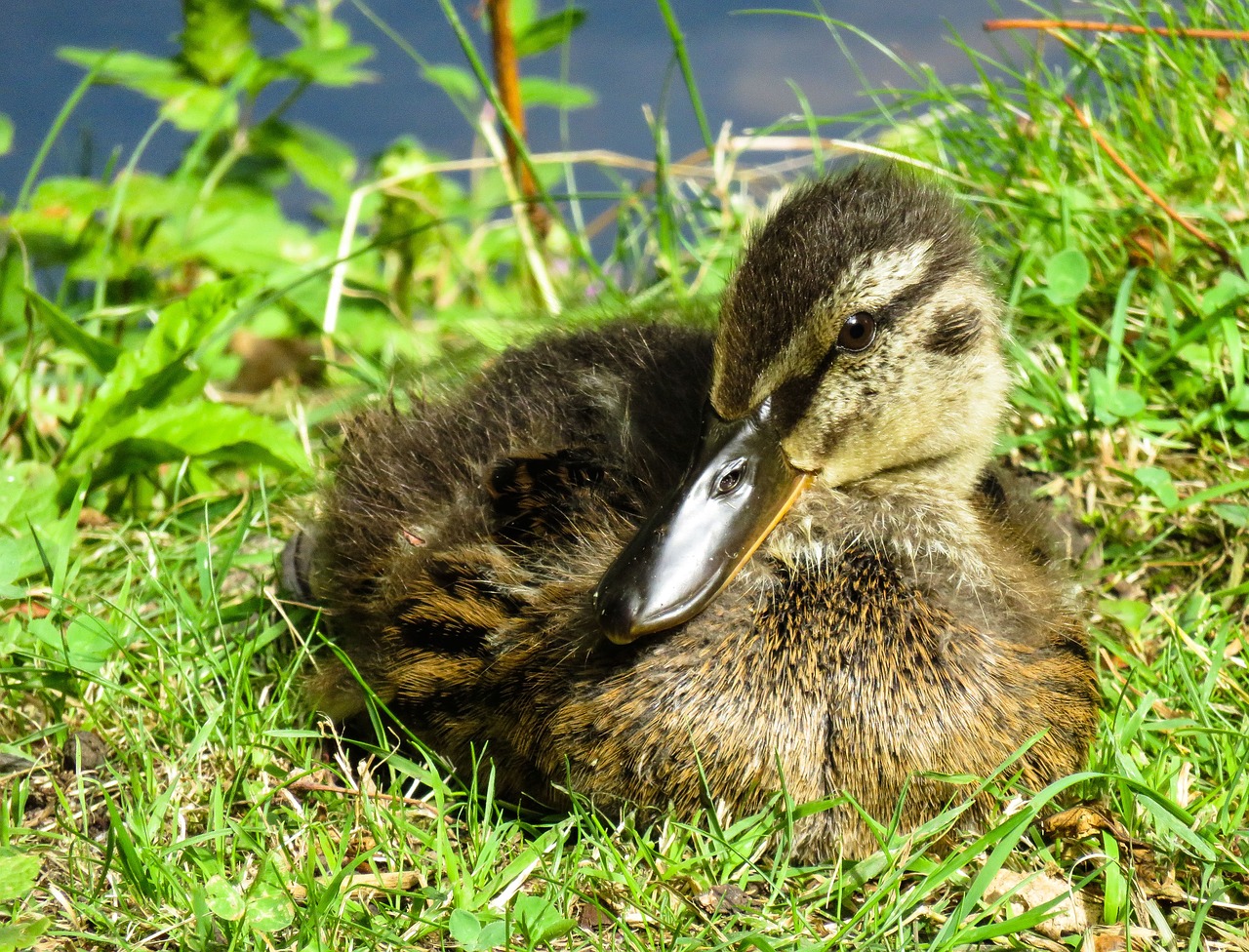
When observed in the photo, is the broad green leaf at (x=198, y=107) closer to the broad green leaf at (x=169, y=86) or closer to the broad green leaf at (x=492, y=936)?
the broad green leaf at (x=169, y=86)

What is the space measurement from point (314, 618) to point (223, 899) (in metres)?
0.76

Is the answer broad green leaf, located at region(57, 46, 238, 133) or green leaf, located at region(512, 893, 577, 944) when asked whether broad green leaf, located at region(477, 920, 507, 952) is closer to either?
green leaf, located at region(512, 893, 577, 944)

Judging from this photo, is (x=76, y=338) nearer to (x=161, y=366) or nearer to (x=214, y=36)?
(x=161, y=366)

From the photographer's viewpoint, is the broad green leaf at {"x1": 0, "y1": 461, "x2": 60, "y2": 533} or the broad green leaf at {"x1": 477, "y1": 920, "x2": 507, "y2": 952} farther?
the broad green leaf at {"x1": 0, "y1": 461, "x2": 60, "y2": 533}

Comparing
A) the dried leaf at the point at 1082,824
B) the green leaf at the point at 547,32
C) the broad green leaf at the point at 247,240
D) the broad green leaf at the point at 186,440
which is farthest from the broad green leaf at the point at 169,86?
the dried leaf at the point at 1082,824

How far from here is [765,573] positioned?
2.06m

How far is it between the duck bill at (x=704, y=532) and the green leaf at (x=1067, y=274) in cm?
136

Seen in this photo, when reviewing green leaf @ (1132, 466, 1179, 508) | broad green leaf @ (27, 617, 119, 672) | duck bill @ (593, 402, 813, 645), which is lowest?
green leaf @ (1132, 466, 1179, 508)

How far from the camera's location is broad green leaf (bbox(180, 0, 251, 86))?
14.1 ft

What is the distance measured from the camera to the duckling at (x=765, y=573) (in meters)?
1.98

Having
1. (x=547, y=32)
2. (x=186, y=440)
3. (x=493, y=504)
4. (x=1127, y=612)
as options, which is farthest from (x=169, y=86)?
(x=1127, y=612)

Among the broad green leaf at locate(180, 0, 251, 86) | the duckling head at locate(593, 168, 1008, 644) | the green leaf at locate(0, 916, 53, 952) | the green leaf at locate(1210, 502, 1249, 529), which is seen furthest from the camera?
the broad green leaf at locate(180, 0, 251, 86)

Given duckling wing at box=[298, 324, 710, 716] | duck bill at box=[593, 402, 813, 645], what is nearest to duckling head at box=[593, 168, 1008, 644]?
duck bill at box=[593, 402, 813, 645]

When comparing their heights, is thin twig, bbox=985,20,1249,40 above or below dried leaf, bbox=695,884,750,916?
above
